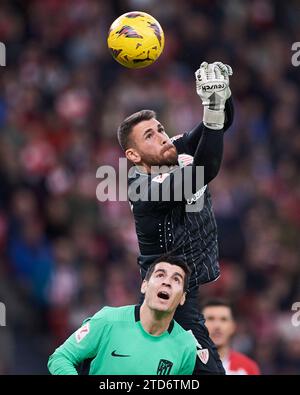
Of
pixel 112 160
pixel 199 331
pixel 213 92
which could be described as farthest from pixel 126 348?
pixel 112 160

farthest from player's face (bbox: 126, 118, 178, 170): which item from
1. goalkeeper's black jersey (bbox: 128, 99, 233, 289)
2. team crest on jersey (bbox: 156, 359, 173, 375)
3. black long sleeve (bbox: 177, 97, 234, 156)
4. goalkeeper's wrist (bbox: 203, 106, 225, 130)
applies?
team crest on jersey (bbox: 156, 359, 173, 375)

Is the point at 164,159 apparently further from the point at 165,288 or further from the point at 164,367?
the point at 164,367

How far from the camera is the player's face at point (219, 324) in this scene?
30.9 feet

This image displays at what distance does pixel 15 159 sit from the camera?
14.4 m

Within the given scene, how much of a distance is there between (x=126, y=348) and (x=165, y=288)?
1.58 feet

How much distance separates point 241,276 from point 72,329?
2175 millimetres

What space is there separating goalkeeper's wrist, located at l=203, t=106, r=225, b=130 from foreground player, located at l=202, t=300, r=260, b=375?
8.56 feet

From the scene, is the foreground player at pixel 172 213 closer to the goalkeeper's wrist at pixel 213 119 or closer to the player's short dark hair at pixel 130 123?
the player's short dark hair at pixel 130 123

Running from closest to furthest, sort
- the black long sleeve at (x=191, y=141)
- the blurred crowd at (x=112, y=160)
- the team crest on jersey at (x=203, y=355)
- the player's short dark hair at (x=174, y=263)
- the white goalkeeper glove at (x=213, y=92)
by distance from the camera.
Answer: the white goalkeeper glove at (x=213, y=92) → the player's short dark hair at (x=174, y=263) → the team crest on jersey at (x=203, y=355) → the black long sleeve at (x=191, y=141) → the blurred crowd at (x=112, y=160)

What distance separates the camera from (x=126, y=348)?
7438mm

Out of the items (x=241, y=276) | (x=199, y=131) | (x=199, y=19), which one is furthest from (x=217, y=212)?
(x=199, y=131)

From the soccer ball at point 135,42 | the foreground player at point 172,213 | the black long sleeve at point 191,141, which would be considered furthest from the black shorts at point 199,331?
the soccer ball at point 135,42

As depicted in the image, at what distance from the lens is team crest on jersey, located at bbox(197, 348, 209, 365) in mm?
7590

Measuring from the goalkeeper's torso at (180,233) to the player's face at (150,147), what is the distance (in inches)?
4.6
